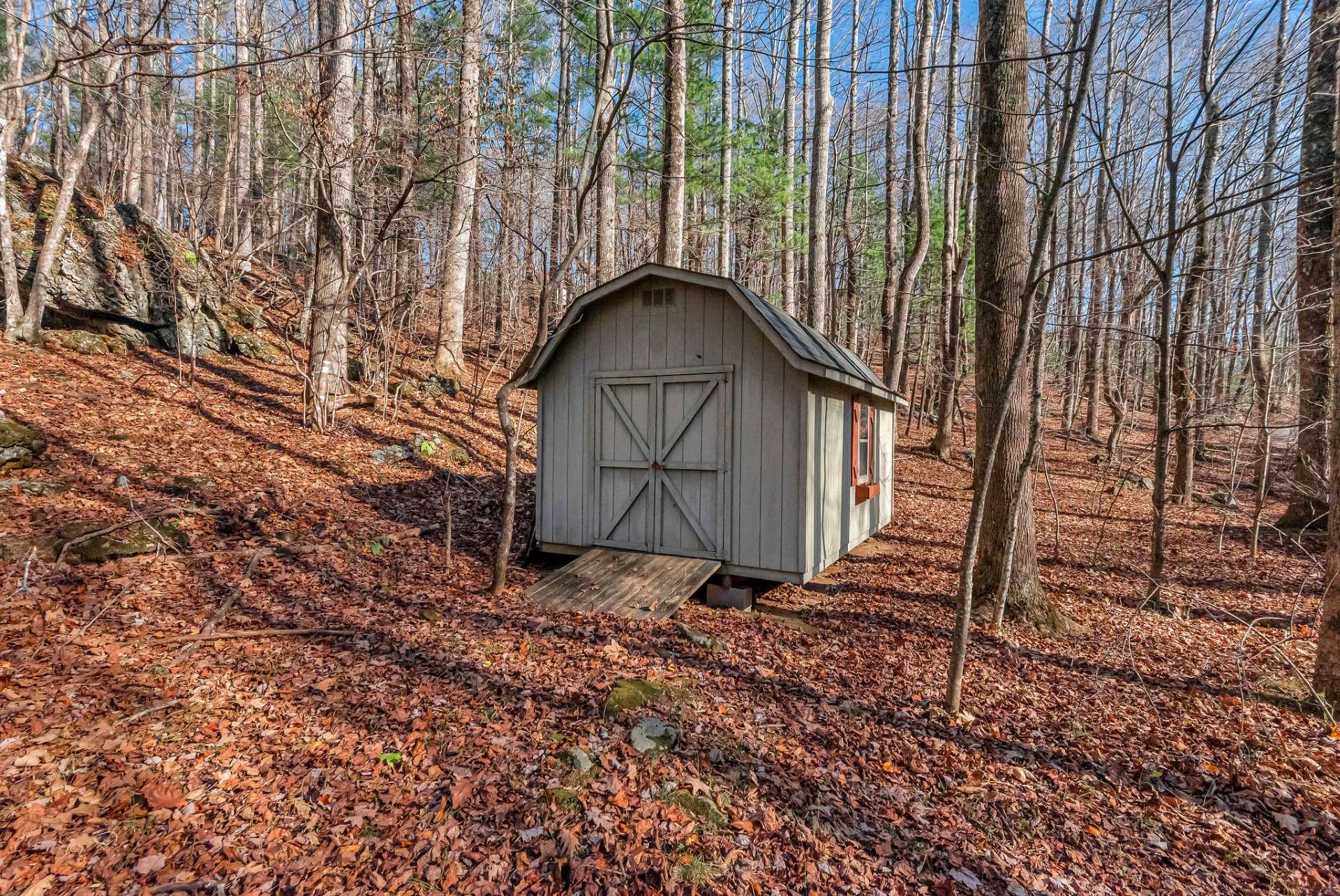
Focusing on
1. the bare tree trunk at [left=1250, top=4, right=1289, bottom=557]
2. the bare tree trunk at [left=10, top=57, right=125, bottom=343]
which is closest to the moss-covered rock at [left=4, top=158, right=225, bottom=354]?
the bare tree trunk at [left=10, top=57, right=125, bottom=343]

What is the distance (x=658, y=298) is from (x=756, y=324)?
4.16 ft

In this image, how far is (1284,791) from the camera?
3.35 m

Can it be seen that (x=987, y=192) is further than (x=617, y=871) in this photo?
Yes

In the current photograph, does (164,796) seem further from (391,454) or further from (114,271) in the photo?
(114,271)

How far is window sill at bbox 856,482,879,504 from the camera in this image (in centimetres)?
782

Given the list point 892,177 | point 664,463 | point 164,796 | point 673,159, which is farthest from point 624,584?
point 892,177

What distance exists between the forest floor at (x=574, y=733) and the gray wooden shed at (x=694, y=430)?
88cm

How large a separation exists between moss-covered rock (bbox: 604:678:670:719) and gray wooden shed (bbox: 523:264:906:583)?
2336mm

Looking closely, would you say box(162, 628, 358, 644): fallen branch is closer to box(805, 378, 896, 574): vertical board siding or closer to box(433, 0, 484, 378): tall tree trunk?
box(805, 378, 896, 574): vertical board siding

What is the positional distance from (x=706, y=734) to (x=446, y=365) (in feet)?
39.1

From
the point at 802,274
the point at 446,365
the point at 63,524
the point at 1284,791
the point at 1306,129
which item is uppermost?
the point at 802,274

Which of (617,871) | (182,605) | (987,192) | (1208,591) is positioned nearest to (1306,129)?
A: (987,192)

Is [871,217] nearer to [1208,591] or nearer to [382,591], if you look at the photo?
[1208,591]

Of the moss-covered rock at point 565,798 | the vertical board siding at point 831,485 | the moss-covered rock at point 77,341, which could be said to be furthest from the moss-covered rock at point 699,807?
the moss-covered rock at point 77,341
